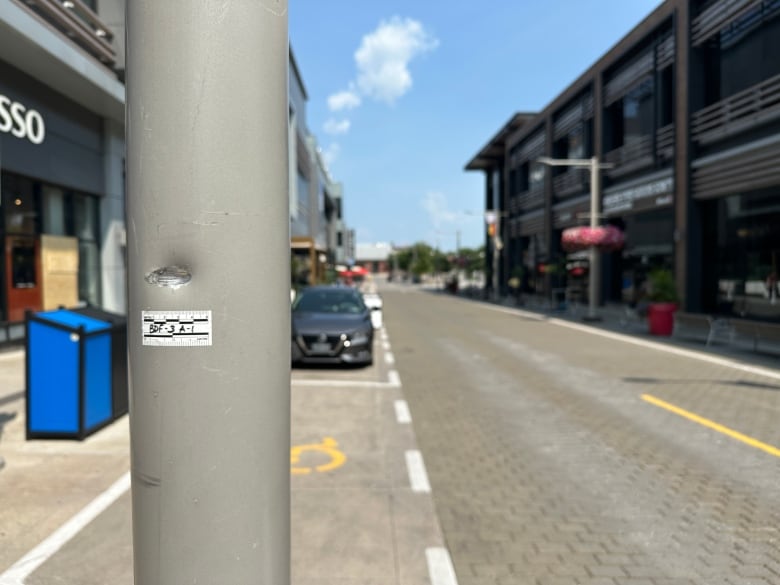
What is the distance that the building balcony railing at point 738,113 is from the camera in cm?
1524

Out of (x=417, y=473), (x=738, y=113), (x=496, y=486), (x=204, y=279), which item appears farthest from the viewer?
(x=738, y=113)

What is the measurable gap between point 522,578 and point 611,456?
2.65 metres

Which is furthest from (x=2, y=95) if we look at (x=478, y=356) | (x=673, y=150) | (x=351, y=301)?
(x=673, y=150)

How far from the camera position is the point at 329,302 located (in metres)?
11.8

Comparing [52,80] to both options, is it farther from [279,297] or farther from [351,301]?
[279,297]

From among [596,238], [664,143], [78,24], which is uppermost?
[78,24]

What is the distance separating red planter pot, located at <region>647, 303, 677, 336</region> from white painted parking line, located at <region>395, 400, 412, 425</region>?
12.0m

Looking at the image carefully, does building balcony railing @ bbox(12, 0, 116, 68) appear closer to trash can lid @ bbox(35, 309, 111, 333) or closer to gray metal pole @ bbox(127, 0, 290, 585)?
trash can lid @ bbox(35, 309, 111, 333)

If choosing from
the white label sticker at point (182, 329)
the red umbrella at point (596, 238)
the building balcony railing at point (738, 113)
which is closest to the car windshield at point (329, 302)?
the white label sticker at point (182, 329)

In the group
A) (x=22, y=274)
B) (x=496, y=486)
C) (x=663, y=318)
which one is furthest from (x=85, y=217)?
(x=663, y=318)

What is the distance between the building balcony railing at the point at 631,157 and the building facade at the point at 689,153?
6 centimetres

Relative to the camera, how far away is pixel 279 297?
4.89ft

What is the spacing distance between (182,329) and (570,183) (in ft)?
103

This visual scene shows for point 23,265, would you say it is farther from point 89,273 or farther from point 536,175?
point 536,175
